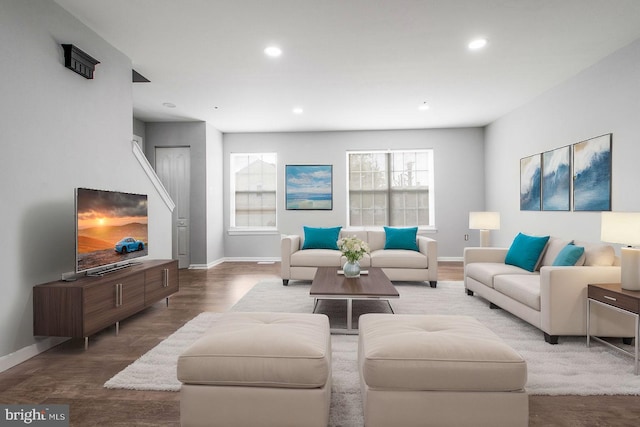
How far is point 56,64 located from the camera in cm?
287

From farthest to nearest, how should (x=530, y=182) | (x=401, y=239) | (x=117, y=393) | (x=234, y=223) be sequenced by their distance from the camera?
(x=234, y=223) → (x=401, y=239) → (x=530, y=182) → (x=117, y=393)

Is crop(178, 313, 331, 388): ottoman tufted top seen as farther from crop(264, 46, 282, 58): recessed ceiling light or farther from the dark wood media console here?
crop(264, 46, 282, 58): recessed ceiling light

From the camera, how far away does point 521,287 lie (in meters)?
3.15

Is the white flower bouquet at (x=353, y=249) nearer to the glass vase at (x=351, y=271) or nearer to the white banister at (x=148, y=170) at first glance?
the glass vase at (x=351, y=271)

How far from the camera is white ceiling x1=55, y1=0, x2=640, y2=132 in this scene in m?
2.88

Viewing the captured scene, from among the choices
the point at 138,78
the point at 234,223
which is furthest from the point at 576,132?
the point at 234,223

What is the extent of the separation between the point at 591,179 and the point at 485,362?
11.3 ft

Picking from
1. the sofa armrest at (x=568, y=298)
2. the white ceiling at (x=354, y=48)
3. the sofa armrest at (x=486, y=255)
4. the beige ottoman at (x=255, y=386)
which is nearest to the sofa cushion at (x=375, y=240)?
the sofa armrest at (x=486, y=255)

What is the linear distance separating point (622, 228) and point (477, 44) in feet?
6.94

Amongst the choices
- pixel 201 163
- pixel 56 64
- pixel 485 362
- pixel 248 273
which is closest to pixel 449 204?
pixel 248 273

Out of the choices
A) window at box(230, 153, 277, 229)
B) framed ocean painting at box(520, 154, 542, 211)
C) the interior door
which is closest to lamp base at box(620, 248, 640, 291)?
framed ocean painting at box(520, 154, 542, 211)

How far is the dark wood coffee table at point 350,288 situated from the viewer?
3.02m

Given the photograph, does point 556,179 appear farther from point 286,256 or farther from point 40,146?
point 40,146

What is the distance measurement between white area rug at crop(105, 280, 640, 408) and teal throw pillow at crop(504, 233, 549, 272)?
0.60m
